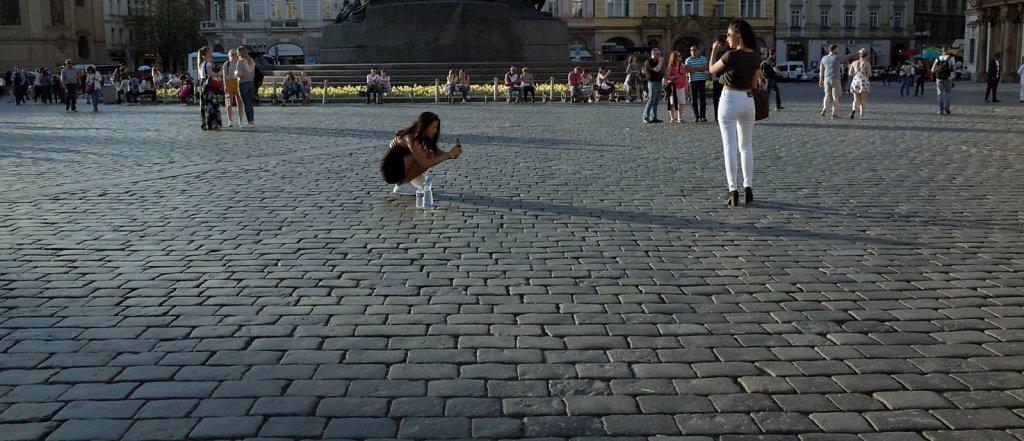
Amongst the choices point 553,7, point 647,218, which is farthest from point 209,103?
point 553,7

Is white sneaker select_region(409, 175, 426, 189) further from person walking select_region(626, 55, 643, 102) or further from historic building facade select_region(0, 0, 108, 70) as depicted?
historic building facade select_region(0, 0, 108, 70)

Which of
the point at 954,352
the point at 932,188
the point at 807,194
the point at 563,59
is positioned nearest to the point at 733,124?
the point at 807,194

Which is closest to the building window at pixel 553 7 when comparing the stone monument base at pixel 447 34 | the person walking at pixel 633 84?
the stone monument base at pixel 447 34

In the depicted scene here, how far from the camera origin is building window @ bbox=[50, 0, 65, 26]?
286 ft

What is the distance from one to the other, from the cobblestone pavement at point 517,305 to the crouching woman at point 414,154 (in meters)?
0.28

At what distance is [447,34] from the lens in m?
36.1

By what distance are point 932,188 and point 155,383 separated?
8566mm

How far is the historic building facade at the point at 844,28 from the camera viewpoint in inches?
3499

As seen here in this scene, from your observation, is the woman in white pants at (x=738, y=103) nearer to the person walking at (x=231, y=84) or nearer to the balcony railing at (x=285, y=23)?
the person walking at (x=231, y=84)

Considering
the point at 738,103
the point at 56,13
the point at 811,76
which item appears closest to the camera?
the point at 738,103

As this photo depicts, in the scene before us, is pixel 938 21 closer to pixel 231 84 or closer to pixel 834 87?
pixel 834 87

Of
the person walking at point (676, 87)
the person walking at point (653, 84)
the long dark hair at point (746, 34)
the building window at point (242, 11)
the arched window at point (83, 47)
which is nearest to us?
the long dark hair at point (746, 34)

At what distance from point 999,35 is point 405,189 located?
64483mm

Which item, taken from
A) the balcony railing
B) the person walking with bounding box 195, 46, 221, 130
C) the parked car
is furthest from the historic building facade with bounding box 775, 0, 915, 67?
the person walking with bounding box 195, 46, 221, 130
